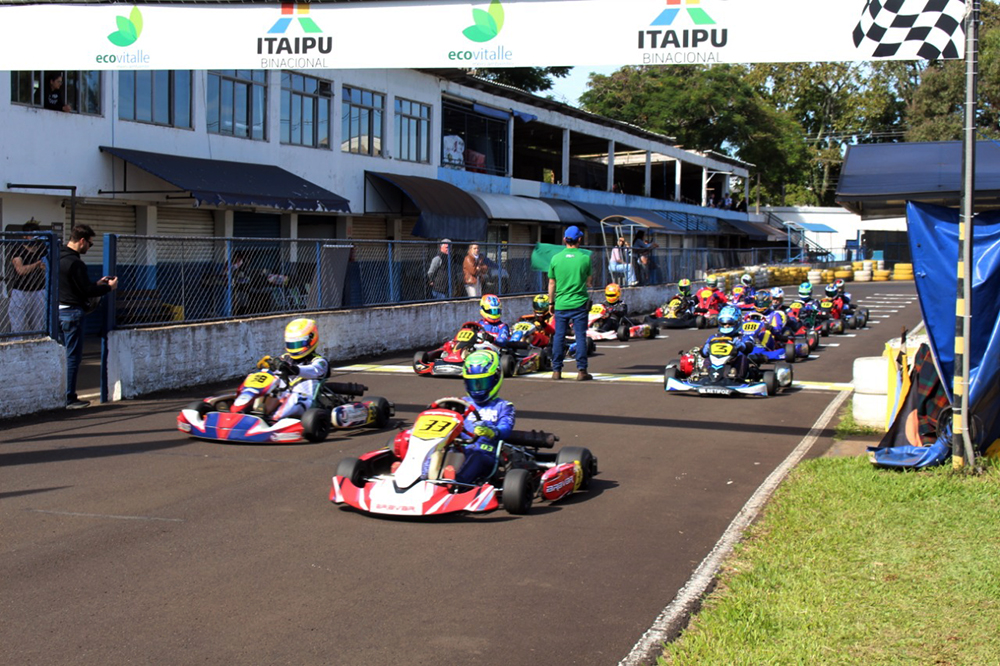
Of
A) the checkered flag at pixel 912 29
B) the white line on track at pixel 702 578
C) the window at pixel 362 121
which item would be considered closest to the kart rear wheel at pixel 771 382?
the white line on track at pixel 702 578

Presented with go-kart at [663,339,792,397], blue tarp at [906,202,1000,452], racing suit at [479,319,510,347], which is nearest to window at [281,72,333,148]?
racing suit at [479,319,510,347]

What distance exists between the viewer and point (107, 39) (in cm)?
1064

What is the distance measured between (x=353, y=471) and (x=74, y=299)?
18.4 ft

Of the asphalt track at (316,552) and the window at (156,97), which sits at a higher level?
the window at (156,97)

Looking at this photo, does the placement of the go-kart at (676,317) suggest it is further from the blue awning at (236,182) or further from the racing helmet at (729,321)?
the racing helmet at (729,321)

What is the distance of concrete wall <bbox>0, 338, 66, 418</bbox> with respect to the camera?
9.91 metres

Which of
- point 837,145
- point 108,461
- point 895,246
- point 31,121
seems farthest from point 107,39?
point 837,145

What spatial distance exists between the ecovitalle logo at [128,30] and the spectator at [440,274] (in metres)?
8.23

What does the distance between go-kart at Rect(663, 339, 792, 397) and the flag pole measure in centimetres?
480

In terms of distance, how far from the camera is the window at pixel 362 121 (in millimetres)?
25688

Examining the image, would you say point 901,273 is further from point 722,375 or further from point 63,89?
point 63,89

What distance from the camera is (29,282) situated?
1046 cm

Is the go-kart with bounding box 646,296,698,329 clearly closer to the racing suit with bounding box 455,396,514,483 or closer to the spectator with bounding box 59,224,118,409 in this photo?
the spectator with bounding box 59,224,118,409

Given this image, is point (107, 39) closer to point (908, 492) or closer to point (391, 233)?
point (908, 492)
